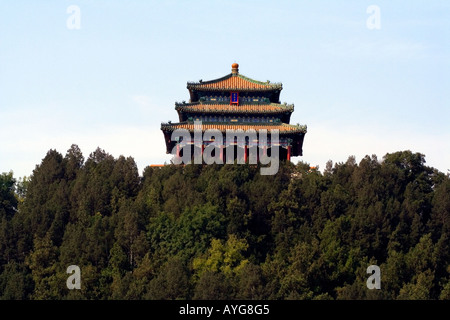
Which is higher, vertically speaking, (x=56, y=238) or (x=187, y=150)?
(x=187, y=150)

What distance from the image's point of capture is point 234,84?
→ 274ft

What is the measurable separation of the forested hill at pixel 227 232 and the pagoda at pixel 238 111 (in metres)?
5.71

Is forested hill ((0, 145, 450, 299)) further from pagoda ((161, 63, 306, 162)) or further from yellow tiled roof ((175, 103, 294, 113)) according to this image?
yellow tiled roof ((175, 103, 294, 113))

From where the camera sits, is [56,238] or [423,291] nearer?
[423,291]

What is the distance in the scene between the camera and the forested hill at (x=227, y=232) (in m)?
63.3

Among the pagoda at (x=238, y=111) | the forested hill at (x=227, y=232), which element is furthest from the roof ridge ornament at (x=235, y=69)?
the forested hill at (x=227, y=232)

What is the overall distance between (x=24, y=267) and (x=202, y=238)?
1081 cm

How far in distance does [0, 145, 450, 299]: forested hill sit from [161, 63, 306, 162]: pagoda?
18.7 ft

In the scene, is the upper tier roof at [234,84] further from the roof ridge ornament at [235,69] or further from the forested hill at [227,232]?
the forested hill at [227,232]

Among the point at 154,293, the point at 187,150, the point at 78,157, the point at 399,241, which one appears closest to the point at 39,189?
the point at 78,157

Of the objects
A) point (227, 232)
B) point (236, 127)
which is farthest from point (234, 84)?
point (227, 232)

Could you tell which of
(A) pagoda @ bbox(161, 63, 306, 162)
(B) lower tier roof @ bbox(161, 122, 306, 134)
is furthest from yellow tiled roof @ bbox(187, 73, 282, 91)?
(B) lower tier roof @ bbox(161, 122, 306, 134)
